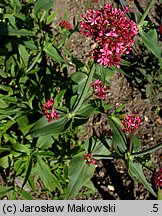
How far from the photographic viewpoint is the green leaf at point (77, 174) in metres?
2.46

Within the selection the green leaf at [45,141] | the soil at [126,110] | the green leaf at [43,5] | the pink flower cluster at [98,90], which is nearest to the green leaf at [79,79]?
the pink flower cluster at [98,90]

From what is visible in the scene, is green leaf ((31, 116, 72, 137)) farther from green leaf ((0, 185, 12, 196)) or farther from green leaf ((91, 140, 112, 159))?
green leaf ((0, 185, 12, 196))

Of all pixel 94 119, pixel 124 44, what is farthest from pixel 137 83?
pixel 124 44

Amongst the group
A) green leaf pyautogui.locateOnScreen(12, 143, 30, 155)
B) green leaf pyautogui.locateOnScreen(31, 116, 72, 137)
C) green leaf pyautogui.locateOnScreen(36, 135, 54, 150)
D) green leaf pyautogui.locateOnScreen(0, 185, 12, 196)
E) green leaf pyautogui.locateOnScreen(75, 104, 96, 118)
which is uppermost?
green leaf pyautogui.locateOnScreen(75, 104, 96, 118)

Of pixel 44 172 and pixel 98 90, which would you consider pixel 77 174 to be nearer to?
pixel 44 172

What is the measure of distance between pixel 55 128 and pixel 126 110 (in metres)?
1.57

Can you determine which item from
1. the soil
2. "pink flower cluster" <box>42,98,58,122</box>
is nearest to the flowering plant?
"pink flower cluster" <box>42,98,58,122</box>

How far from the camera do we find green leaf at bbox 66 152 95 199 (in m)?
2.46

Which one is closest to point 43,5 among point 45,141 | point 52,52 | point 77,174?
point 52,52

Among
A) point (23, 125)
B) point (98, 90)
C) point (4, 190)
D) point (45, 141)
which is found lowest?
point (4, 190)

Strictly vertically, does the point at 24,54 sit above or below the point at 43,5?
below

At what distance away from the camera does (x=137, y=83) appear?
3.92m

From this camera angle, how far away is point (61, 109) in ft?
7.92
